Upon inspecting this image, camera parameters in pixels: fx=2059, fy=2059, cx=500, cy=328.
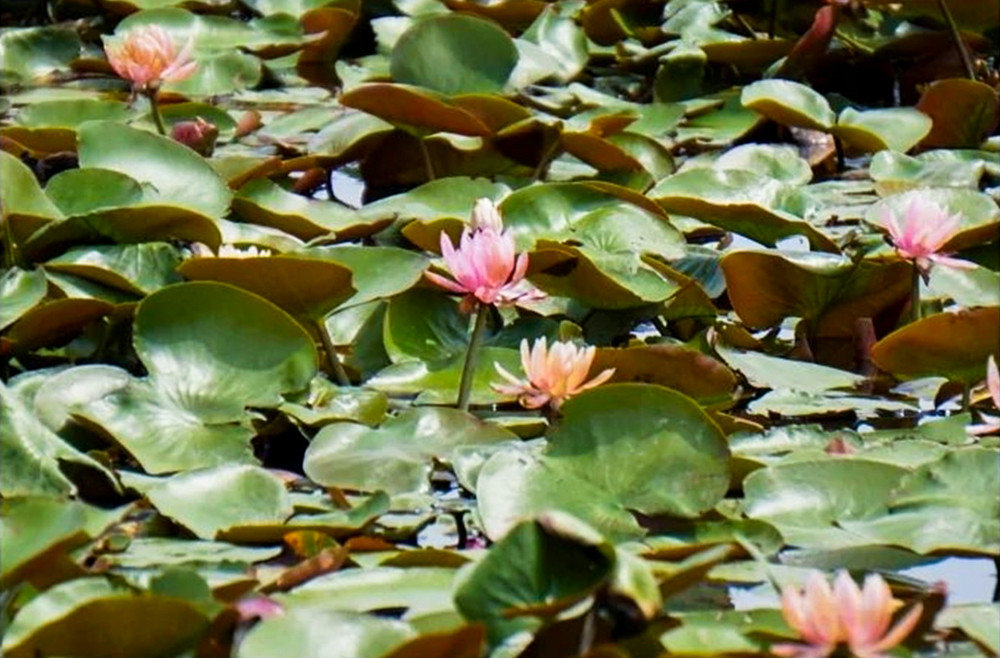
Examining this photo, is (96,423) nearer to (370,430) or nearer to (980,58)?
(370,430)

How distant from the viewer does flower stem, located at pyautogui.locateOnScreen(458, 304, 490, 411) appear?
2.20 m

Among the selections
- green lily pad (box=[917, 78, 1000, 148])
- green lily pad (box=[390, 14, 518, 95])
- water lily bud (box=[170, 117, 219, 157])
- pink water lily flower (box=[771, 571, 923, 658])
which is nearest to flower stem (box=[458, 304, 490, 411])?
pink water lily flower (box=[771, 571, 923, 658])

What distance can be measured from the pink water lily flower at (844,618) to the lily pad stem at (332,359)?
3.42ft

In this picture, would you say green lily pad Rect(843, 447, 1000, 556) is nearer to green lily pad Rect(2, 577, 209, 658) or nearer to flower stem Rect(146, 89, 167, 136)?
green lily pad Rect(2, 577, 209, 658)

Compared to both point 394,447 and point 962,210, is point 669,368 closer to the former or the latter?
point 394,447

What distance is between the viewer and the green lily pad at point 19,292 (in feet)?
7.65

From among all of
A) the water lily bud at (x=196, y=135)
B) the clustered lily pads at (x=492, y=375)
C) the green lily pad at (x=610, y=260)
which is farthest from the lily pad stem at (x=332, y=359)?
the water lily bud at (x=196, y=135)

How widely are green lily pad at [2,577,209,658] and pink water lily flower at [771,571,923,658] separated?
1.46 feet

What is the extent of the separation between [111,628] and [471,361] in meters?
0.75

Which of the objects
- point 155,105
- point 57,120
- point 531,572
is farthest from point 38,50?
point 531,572

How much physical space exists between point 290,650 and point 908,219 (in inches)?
42.3

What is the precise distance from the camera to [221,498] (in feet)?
6.51

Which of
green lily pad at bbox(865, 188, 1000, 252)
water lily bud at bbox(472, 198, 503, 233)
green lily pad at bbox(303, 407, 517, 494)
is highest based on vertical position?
water lily bud at bbox(472, 198, 503, 233)

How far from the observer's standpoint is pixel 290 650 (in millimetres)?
1566
